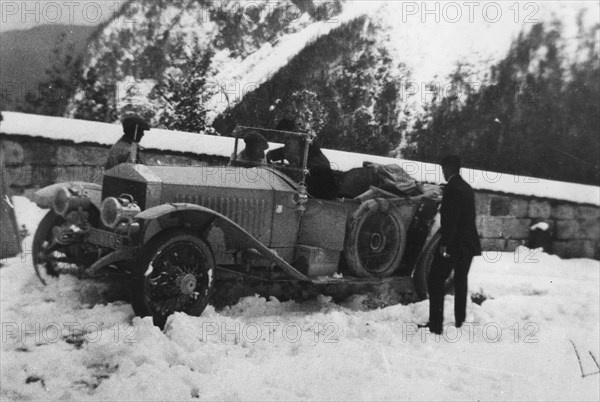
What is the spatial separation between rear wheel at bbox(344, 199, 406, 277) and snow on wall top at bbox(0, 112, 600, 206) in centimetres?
119

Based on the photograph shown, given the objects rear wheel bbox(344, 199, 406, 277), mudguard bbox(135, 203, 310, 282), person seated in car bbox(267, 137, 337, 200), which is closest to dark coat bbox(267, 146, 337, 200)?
person seated in car bbox(267, 137, 337, 200)

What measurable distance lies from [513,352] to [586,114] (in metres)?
3.97

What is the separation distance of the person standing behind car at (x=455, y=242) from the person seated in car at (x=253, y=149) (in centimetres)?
152

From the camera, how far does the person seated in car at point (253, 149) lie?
150 inches

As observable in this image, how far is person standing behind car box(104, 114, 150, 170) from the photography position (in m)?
3.75

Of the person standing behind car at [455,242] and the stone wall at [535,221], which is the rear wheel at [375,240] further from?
the stone wall at [535,221]

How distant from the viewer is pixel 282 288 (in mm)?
3863

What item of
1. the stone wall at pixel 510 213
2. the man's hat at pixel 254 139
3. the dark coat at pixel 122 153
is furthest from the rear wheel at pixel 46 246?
the man's hat at pixel 254 139

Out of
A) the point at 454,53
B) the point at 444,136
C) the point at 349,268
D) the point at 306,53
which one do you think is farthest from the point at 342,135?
the point at 349,268

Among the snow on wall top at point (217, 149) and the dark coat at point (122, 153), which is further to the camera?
the snow on wall top at point (217, 149)

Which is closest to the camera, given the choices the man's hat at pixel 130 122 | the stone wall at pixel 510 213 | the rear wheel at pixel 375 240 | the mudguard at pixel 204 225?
the mudguard at pixel 204 225

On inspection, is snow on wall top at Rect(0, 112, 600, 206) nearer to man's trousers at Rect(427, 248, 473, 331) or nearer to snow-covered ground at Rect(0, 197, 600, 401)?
snow-covered ground at Rect(0, 197, 600, 401)

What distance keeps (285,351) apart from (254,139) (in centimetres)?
187

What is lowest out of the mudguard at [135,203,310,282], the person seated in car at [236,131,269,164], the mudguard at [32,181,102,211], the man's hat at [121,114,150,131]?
the mudguard at [135,203,310,282]
